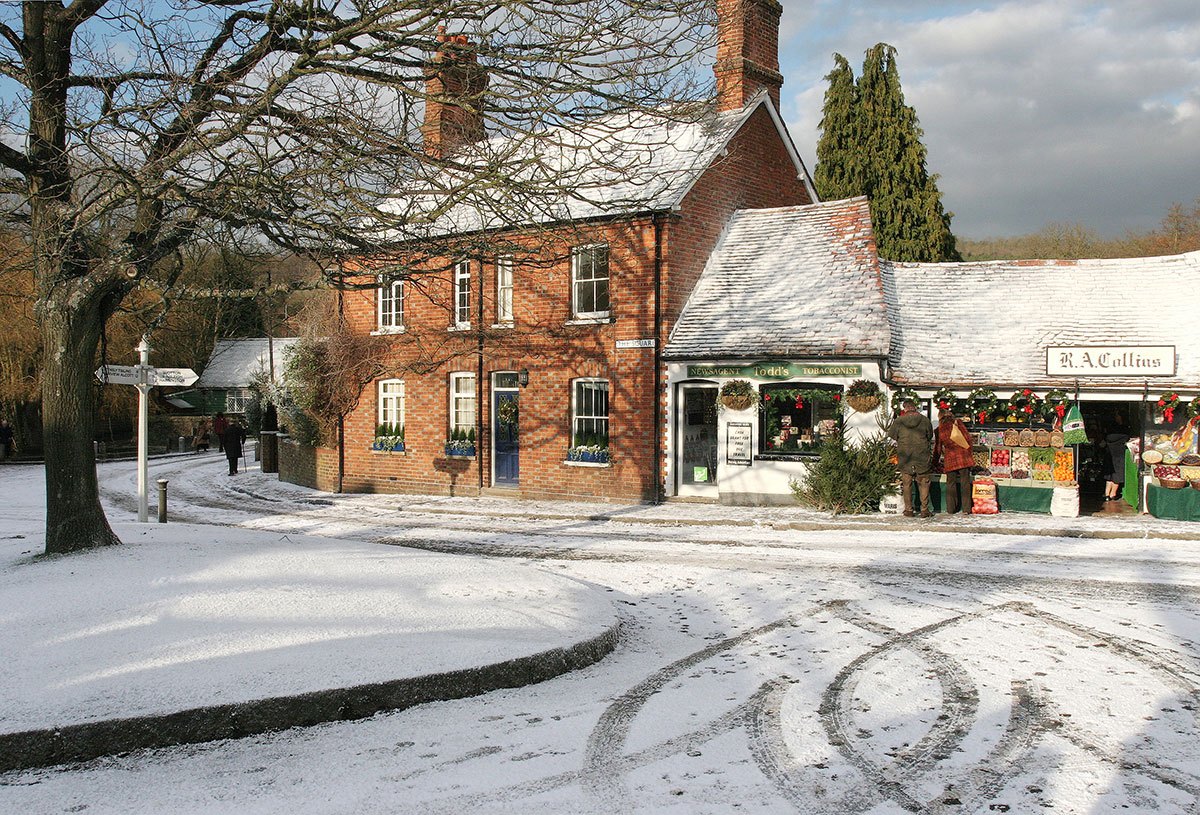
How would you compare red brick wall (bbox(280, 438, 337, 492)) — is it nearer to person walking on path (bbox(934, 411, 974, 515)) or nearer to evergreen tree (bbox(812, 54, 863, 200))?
person walking on path (bbox(934, 411, 974, 515))

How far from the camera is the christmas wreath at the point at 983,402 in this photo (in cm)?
1698

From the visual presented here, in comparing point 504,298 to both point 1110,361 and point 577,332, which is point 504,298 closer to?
point 577,332

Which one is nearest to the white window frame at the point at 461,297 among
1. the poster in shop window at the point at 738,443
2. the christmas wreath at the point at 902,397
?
the poster in shop window at the point at 738,443

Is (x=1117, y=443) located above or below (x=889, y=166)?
below

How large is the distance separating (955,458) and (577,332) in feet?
26.3

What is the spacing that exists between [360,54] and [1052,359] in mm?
13059

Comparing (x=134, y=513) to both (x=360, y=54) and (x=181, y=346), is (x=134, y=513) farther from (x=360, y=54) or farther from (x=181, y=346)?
(x=181, y=346)

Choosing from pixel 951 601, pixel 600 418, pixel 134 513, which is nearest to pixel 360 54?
pixel 951 601

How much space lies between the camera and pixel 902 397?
17.5 metres

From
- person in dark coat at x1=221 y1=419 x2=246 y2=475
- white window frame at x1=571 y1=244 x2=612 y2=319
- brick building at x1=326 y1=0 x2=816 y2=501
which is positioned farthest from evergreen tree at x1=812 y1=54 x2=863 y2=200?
person in dark coat at x1=221 y1=419 x2=246 y2=475

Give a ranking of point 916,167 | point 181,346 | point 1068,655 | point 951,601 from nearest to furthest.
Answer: point 1068,655, point 951,601, point 916,167, point 181,346

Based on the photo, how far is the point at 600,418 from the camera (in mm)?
20641

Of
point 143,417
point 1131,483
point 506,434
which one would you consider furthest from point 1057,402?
point 143,417

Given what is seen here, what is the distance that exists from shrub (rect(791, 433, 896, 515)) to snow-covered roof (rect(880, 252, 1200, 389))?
147cm
